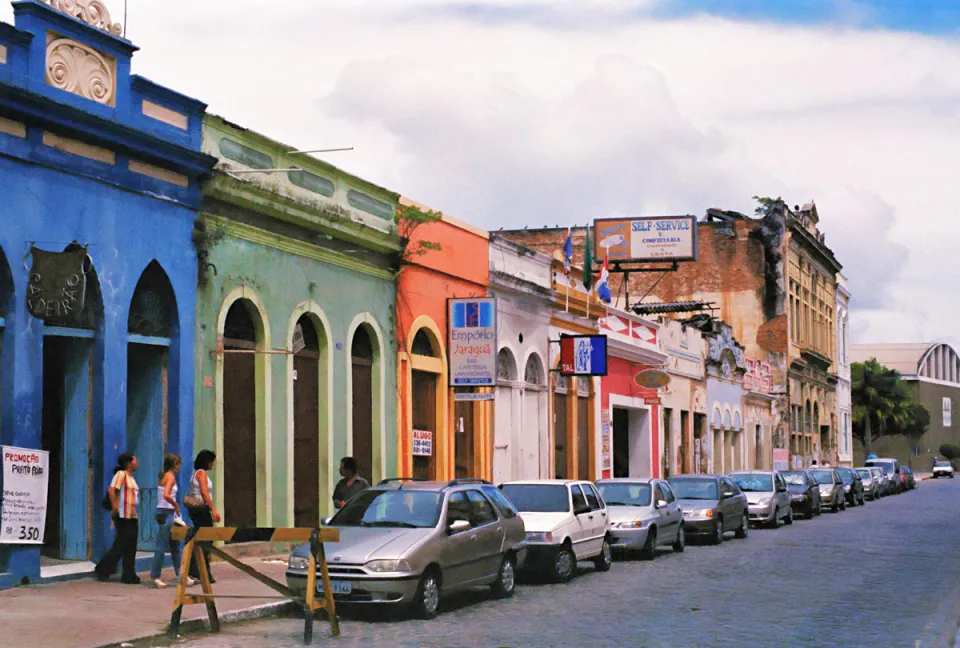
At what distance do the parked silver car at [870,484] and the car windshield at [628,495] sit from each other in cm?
3442

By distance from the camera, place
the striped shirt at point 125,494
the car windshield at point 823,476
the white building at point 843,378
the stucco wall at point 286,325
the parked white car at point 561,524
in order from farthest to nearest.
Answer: the white building at point 843,378 < the car windshield at point 823,476 < the stucco wall at point 286,325 < the parked white car at point 561,524 < the striped shirt at point 125,494

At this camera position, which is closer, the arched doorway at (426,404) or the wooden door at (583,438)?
the arched doorway at (426,404)

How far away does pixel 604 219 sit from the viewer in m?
56.3

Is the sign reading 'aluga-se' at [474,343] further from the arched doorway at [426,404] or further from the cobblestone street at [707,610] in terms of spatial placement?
the cobblestone street at [707,610]

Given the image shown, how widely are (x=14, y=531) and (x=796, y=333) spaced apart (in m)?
58.1

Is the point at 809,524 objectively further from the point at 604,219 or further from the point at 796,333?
the point at 796,333

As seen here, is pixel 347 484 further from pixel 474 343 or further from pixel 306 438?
pixel 474 343

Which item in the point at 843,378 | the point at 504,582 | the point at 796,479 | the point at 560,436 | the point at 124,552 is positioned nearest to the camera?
the point at 124,552

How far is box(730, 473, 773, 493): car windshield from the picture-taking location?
35094 mm

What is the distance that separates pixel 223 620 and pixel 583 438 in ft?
79.4

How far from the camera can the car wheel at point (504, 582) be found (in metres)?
17.1

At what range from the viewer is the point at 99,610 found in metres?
14.3

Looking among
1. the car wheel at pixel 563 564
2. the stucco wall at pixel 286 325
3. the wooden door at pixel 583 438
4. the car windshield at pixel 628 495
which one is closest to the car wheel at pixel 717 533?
the car windshield at pixel 628 495

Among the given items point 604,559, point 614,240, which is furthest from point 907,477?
point 604,559
